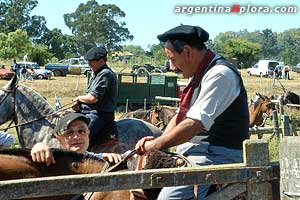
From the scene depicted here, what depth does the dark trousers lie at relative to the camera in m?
8.59

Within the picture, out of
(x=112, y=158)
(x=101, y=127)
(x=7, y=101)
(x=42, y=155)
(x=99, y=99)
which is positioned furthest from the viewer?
(x=7, y=101)

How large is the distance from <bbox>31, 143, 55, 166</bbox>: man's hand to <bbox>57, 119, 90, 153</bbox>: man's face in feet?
3.45

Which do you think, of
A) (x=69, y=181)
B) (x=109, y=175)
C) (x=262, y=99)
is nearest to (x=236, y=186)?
(x=109, y=175)

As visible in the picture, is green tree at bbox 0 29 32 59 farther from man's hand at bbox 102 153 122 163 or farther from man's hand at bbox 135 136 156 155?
man's hand at bbox 135 136 156 155

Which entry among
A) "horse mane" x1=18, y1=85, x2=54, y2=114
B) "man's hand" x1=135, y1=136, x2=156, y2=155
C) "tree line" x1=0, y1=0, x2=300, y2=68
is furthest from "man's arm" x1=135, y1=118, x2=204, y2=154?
"tree line" x1=0, y1=0, x2=300, y2=68

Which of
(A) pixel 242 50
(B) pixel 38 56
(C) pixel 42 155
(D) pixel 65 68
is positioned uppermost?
(A) pixel 242 50

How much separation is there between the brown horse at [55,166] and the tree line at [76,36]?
66.3 m

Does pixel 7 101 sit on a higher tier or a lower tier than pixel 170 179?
higher

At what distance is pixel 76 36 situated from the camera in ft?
403

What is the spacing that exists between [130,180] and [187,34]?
108 cm

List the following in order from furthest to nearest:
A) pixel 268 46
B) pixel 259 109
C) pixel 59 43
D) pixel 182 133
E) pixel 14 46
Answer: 1. pixel 268 46
2. pixel 59 43
3. pixel 14 46
4. pixel 259 109
5. pixel 182 133

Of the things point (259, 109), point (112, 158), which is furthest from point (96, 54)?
point (259, 109)

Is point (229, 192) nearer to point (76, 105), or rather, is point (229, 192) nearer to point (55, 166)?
point (55, 166)

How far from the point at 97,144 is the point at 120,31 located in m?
118
